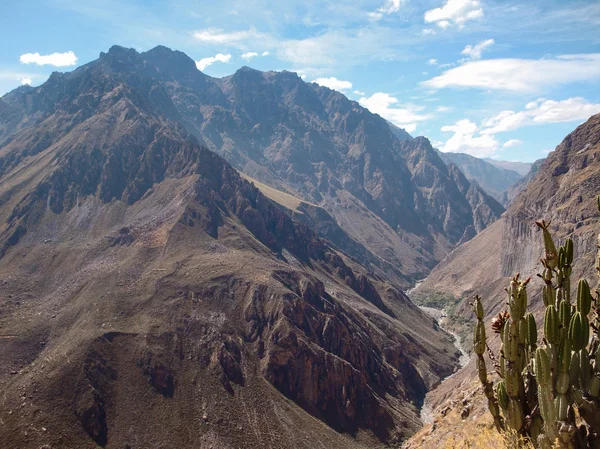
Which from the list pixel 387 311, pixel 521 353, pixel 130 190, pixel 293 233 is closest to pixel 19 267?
pixel 130 190

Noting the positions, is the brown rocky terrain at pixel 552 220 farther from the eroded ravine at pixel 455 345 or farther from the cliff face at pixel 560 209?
the eroded ravine at pixel 455 345

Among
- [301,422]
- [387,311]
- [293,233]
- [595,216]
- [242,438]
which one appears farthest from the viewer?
[293,233]

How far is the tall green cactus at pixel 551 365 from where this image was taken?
16.2m

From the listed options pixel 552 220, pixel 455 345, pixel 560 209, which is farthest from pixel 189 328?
pixel 552 220

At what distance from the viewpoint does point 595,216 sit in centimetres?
12031

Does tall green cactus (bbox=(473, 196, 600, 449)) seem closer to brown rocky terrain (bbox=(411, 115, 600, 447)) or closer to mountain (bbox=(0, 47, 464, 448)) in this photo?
mountain (bbox=(0, 47, 464, 448))

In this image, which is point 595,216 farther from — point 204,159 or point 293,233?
point 204,159

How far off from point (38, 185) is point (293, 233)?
8434cm

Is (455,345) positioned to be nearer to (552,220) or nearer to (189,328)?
(552,220)

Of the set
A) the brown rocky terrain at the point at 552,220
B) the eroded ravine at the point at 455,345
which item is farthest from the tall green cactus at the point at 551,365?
the brown rocky terrain at the point at 552,220

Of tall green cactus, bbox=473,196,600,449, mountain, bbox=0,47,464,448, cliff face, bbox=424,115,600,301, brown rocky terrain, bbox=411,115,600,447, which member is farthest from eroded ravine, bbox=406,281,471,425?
tall green cactus, bbox=473,196,600,449

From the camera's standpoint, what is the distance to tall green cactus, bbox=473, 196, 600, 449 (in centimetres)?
1619

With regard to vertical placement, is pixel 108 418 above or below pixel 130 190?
below

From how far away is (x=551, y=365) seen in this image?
1623cm
